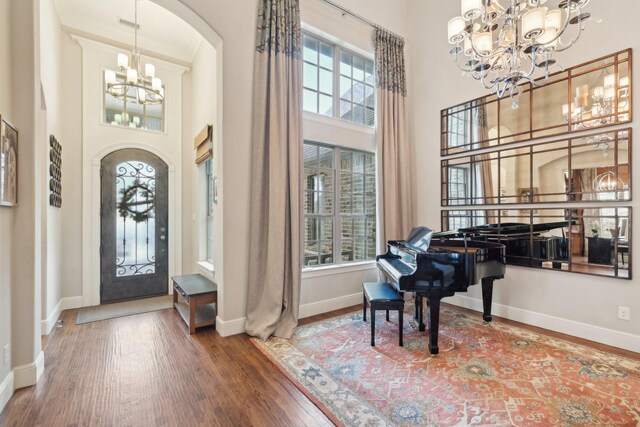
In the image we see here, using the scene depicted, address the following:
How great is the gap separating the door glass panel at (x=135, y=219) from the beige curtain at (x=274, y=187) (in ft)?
8.06

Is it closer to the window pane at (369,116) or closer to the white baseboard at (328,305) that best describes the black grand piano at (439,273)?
the white baseboard at (328,305)

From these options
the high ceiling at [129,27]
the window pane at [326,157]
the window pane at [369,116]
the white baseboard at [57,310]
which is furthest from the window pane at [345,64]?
the white baseboard at [57,310]

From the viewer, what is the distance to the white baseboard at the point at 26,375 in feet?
6.98

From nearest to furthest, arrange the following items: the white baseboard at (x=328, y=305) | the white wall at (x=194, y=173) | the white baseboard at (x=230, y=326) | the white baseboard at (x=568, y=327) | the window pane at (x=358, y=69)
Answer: the white baseboard at (x=568, y=327), the white baseboard at (x=230, y=326), the white baseboard at (x=328, y=305), the window pane at (x=358, y=69), the white wall at (x=194, y=173)

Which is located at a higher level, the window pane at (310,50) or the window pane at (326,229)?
the window pane at (310,50)

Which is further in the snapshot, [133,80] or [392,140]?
[392,140]

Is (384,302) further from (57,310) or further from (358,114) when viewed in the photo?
(57,310)

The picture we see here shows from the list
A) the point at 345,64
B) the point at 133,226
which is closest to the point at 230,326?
the point at 133,226

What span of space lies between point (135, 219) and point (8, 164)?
9.01ft

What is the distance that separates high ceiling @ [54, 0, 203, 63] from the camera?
387 centimetres

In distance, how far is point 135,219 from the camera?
4.55 meters

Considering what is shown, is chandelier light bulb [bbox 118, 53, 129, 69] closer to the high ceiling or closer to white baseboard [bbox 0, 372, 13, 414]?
the high ceiling

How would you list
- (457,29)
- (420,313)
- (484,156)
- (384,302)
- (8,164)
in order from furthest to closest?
1. (484,156)
2. (420,313)
3. (384,302)
4. (457,29)
5. (8,164)

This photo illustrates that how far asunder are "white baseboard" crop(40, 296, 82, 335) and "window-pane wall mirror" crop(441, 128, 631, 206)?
5.06 m
